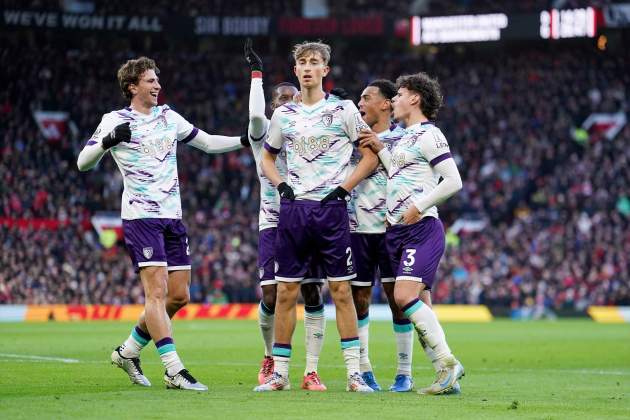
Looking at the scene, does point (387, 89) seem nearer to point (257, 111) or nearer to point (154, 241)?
point (257, 111)

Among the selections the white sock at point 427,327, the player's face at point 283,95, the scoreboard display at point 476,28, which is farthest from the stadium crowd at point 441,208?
the white sock at point 427,327

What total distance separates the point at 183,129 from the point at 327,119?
1.64 meters

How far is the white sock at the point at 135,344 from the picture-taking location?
10477 mm

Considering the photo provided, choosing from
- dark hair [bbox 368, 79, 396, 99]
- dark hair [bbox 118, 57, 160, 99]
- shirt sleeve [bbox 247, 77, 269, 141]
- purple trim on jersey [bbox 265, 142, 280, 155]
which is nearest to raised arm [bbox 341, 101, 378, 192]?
purple trim on jersey [bbox 265, 142, 280, 155]

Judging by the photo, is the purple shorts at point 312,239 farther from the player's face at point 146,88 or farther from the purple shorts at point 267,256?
the player's face at point 146,88

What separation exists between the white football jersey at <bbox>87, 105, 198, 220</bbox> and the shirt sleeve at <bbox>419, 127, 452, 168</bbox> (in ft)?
7.74

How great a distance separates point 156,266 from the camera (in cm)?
1006

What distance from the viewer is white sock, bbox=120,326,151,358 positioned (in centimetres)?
1048

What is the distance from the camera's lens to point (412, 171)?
32.7ft

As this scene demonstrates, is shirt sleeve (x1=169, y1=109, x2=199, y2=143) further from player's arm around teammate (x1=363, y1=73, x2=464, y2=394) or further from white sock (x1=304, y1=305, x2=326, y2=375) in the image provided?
white sock (x1=304, y1=305, x2=326, y2=375)

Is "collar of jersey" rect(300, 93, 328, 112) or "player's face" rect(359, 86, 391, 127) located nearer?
"collar of jersey" rect(300, 93, 328, 112)

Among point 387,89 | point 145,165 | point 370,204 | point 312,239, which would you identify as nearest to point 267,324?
point 370,204

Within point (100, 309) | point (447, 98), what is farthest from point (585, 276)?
point (100, 309)

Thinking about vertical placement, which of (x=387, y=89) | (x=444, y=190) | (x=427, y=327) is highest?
(x=387, y=89)
